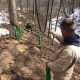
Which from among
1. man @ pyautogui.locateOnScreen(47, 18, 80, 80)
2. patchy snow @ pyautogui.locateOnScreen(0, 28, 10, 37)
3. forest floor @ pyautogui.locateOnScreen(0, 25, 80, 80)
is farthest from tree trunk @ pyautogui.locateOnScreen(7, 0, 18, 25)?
man @ pyautogui.locateOnScreen(47, 18, 80, 80)

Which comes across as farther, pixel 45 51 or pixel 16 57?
pixel 45 51

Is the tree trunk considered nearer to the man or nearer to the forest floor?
the forest floor

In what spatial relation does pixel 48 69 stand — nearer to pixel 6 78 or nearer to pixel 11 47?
pixel 6 78

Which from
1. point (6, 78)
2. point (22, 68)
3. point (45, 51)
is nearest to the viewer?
point (6, 78)

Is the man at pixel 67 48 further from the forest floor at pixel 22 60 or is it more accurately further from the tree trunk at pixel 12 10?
the tree trunk at pixel 12 10

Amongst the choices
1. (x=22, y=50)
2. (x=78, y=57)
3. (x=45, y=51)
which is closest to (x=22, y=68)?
(x=22, y=50)

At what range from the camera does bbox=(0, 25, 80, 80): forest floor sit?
217 inches

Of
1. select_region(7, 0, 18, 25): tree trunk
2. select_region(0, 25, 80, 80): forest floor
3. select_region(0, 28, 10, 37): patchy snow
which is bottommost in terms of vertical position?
select_region(0, 25, 80, 80): forest floor

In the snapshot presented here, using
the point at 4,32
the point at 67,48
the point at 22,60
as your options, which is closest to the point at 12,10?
the point at 4,32

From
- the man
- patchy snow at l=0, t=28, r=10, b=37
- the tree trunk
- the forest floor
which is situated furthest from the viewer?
the tree trunk

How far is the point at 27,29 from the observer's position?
9891mm

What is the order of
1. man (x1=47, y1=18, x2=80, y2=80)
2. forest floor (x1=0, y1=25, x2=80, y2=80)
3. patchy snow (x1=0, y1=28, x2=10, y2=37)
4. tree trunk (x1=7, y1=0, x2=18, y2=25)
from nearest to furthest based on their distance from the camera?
man (x1=47, y1=18, x2=80, y2=80), forest floor (x1=0, y1=25, x2=80, y2=80), patchy snow (x1=0, y1=28, x2=10, y2=37), tree trunk (x1=7, y1=0, x2=18, y2=25)

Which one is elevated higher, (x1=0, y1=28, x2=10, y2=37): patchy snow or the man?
the man

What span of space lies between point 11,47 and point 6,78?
6.17 ft
